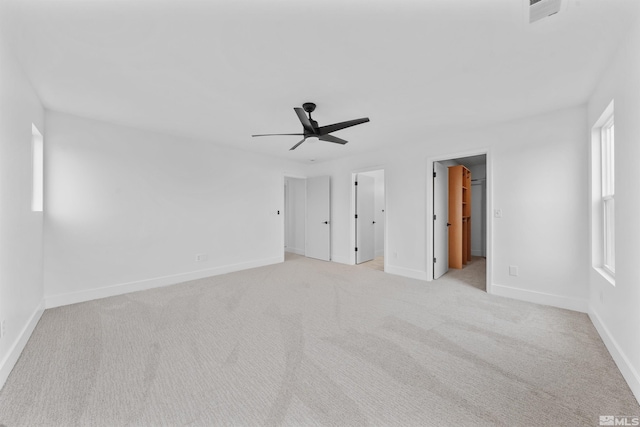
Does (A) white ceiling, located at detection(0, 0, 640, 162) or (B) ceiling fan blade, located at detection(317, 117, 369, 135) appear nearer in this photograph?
(A) white ceiling, located at detection(0, 0, 640, 162)

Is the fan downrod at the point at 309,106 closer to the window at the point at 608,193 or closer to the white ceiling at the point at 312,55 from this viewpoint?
the white ceiling at the point at 312,55

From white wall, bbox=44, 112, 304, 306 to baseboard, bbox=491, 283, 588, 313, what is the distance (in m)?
4.19

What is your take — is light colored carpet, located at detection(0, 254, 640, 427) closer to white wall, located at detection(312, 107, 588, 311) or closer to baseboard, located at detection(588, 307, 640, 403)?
baseboard, located at detection(588, 307, 640, 403)

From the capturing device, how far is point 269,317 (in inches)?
112

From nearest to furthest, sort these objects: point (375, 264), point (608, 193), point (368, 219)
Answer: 1. point (608, 193)
2. point (375, 264)
3. point (368, 219)

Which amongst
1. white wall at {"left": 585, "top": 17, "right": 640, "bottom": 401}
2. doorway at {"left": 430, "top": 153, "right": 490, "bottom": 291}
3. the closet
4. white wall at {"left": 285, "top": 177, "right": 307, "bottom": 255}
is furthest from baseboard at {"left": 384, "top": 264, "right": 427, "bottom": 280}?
white wall at {"left": 285, "top": 177, "right": 307, "bottom": 255}

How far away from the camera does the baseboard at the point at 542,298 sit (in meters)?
3.00

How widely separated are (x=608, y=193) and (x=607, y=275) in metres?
0.84

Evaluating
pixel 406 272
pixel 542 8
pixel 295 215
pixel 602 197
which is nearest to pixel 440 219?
pixel 406 272

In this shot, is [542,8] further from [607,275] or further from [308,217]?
[308,217]

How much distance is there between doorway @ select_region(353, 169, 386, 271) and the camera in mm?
5652

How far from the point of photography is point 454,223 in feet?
16.8

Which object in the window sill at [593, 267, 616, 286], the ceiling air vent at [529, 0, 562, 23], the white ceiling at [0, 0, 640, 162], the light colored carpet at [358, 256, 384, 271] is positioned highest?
the white ceiling at [0, 0, 640, 162]

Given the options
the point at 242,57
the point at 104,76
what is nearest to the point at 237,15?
the point at 242,57
